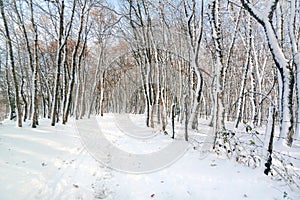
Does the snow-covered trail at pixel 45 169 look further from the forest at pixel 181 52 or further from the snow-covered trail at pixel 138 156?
the forest at pixel 181 52

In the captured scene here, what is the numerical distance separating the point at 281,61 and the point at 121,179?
16.4 ft

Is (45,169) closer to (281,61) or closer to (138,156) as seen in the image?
(138,156)

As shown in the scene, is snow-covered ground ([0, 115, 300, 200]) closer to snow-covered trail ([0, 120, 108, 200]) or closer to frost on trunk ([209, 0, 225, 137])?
snow-covered trail ([0, 120, 108, 200])

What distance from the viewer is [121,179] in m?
5.08

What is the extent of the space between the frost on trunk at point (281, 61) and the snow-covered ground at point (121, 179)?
5.63ft

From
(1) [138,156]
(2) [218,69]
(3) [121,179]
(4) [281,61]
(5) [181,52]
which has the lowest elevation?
(3) [121,179]

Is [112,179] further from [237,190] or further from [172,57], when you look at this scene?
[172,57]

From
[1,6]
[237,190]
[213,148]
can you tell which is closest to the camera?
[237,190]

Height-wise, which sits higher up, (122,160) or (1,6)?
(1,6)

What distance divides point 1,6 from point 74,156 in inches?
272

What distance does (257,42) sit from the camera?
58.2 feet

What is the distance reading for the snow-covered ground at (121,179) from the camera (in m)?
3.94

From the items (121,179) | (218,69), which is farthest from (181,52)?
(121,179)

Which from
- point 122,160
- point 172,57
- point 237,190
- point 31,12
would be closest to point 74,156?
point 122,160
